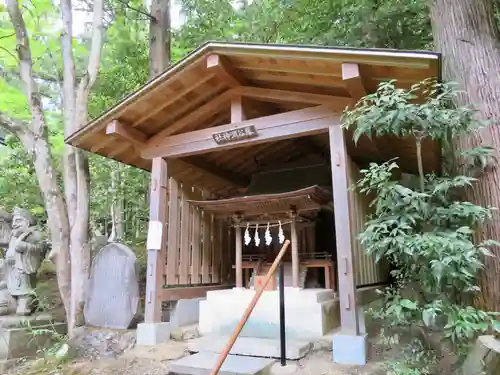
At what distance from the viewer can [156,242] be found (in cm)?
612

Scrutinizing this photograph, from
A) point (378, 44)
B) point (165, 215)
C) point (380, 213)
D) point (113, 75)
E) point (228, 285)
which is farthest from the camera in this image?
point (113, 75)

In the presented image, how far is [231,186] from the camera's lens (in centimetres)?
852

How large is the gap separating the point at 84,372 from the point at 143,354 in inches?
30.7

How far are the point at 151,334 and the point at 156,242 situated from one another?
4.55 feet

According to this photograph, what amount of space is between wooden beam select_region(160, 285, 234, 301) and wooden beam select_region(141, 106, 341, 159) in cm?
229

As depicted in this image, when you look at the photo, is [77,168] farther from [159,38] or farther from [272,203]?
[272,203]

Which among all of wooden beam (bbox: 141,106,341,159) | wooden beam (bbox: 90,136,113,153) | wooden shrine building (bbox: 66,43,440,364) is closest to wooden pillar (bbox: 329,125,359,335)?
wooden shrine building (bbox: 66,43,440,364)

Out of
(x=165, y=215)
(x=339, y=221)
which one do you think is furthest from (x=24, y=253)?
(x=339, y=221)

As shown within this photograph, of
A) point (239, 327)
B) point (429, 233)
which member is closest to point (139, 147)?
point (239, 327)

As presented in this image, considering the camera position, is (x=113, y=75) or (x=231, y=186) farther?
(x=113, y=75)

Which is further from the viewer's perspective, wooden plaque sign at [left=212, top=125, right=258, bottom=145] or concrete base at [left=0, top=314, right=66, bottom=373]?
concrete base at [left=0, top=314, right=66, bottom=373]

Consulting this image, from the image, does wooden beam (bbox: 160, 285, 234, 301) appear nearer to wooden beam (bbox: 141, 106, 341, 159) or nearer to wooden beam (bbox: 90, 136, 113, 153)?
wooden beam (bbox: 141, 106, 341, 159)

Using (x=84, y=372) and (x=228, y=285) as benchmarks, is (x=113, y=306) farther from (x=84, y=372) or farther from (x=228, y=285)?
(x=228, y=285)

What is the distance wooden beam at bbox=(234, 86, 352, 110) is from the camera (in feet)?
16.8
